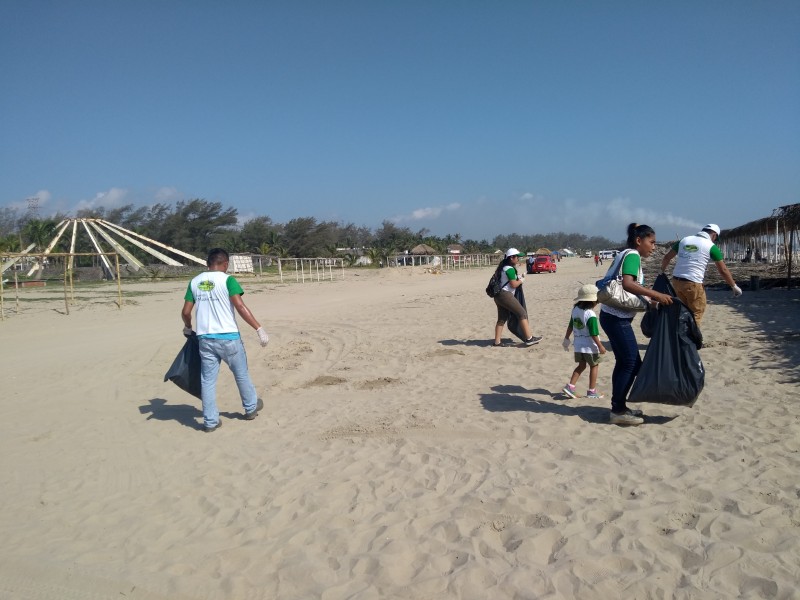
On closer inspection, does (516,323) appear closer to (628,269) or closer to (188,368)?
(628,269)

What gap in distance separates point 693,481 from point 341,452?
262cm

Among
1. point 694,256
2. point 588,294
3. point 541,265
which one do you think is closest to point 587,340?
point 588,294

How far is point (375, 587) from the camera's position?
2934mm

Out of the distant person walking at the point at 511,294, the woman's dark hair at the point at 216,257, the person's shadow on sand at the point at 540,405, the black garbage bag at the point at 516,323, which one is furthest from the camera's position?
the black garbage bag at the point at 516,323

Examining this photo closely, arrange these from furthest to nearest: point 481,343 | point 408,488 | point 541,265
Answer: point 541,265 → point 481,343 → point 408,488

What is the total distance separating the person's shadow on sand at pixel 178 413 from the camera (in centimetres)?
604

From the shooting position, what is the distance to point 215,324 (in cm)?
553

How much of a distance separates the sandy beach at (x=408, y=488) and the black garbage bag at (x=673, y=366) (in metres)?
0.32

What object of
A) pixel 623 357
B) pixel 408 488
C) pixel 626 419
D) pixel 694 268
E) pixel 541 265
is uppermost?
pixel 694 268

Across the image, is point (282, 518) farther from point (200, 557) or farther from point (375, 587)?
point (375, 587)

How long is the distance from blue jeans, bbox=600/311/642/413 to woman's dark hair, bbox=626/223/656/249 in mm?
671

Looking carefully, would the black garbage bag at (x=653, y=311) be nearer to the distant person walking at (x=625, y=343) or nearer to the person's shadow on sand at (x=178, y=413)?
the distant person walking at (x=625, y=343)

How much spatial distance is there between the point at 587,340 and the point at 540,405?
808 millimetres

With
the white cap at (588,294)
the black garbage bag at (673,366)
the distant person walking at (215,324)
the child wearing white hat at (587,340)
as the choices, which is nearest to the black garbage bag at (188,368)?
the distant person walking at (215,324)
